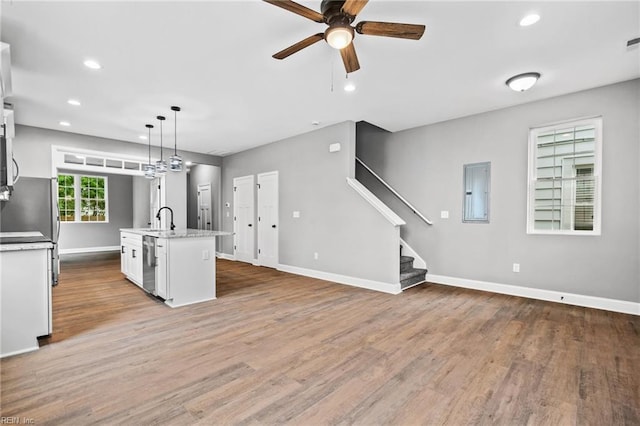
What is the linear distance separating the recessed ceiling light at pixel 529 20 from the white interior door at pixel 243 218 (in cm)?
573

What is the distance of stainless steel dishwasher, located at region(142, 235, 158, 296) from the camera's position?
3990 millimetres

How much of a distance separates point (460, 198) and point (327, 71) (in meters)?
3.07

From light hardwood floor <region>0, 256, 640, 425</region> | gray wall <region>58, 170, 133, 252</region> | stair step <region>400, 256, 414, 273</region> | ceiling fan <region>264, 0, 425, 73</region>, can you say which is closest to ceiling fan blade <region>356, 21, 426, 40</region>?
ceiling fan <region>264, 0, 425, 73</region>

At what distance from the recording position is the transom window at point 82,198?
883 centimetres

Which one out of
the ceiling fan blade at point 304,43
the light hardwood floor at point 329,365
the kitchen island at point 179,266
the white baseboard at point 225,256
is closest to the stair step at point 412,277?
the light hardwood floor at point 329,365

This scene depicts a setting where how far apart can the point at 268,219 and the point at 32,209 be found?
4035mm

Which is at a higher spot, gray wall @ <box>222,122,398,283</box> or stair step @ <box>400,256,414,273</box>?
gray wall @ <box>222,122,398,283</box>

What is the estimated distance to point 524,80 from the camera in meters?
3.34

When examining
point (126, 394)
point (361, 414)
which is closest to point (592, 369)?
point (361, 414)

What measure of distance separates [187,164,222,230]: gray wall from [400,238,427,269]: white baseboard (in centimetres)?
515

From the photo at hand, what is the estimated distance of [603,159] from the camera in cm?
367

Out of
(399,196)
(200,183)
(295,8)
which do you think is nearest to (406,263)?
(399,196)

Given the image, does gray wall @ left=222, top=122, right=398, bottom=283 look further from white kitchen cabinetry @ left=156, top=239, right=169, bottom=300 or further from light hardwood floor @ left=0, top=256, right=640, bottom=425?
white kitchen cabinetry @ left=156, top=239, right=169, bottom=300

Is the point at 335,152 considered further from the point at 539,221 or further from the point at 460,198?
the point at 539,221
